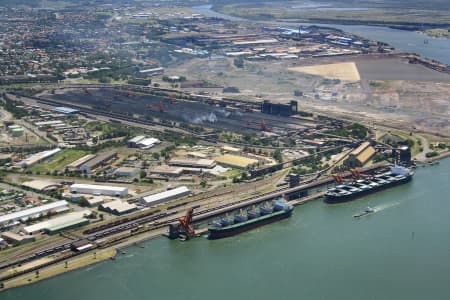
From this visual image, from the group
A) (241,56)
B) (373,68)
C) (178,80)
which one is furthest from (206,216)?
(241,56)

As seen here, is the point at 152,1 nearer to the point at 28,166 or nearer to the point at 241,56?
the point at 241,56

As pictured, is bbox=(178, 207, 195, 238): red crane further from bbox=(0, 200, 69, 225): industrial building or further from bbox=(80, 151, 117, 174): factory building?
bbox=(80, 151, 117, 174): factory building

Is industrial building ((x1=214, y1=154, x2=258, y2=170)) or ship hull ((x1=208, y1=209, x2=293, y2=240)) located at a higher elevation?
industrial building ((x1=214, y1=154, x2=258, y2=170))

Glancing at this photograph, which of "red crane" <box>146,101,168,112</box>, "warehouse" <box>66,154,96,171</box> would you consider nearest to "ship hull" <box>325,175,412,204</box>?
"warehouse" <box>66,154,96,171</box>

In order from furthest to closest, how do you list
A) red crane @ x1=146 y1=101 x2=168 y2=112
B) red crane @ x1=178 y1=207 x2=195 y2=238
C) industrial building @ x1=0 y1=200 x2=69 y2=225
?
1. red crane @ x1=146 y1=101 x2=168 y2=112
2. industrial building @ x1=0 y1=200 x2=69 y2=225
3. red crane @ x1=178 y1=207 x2=195 y2=238

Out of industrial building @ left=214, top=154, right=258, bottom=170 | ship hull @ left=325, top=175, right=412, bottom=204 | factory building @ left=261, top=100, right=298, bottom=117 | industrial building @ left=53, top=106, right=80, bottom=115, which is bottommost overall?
ship hull @ left=325, top=175, right=412, bottom=204

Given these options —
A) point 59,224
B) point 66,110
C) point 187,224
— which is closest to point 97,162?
point 59,224
